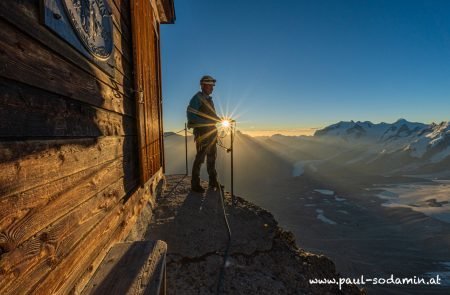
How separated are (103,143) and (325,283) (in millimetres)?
3705

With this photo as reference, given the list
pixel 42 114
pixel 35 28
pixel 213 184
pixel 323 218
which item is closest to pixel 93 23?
pixel 35 28

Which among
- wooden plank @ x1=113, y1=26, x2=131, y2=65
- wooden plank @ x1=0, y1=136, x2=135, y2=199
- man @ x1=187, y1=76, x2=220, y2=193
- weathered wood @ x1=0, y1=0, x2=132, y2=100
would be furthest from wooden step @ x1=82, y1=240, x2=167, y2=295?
man @ x1=187, y1=76, x2=220, y2=193

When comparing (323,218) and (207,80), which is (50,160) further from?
(323,218)

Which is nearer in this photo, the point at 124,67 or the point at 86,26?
the point at 86,26

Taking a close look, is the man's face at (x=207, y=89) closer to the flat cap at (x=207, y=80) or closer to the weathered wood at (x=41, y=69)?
the flat cap at (x=207, y=80)

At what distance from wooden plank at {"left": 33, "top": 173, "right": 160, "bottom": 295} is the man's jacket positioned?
2705 millimetres

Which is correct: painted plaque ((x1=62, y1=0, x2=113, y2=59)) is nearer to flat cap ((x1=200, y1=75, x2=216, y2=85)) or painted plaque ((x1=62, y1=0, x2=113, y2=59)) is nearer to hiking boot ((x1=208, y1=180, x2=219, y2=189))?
flat cap ((x1=200, y1=75, x2=216, y2=85))

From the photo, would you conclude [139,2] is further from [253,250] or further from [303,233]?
[303,233]

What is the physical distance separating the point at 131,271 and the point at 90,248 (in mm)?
382

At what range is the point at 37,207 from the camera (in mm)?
1472

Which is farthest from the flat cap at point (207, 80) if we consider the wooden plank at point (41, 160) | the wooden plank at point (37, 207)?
the wooden plank at point (37, 207)

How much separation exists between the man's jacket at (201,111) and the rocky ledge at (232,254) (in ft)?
5.54

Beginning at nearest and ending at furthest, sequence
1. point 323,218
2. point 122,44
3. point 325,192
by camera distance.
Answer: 1. point 122,44
2. point 323,218
3. point 325,192

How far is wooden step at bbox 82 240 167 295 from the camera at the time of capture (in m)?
1.95
